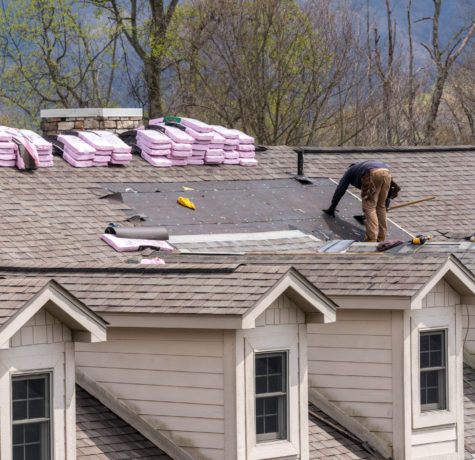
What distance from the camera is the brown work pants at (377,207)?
75.4 ft

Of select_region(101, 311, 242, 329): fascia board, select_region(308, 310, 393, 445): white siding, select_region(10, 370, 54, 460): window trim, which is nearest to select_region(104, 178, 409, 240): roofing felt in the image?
select_region(308, 310, 393, 445): white siding

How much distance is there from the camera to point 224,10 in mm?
39281

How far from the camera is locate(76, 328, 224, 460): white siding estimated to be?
12.8 meters

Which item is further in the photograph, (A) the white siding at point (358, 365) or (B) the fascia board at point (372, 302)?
(A) the white siding at point (358, 365)

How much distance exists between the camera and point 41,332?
11633 millimetres

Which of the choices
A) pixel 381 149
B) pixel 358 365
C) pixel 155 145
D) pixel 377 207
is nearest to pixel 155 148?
pixel 155 145

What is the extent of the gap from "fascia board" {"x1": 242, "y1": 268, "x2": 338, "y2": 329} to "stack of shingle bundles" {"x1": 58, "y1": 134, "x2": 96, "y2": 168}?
1064cm

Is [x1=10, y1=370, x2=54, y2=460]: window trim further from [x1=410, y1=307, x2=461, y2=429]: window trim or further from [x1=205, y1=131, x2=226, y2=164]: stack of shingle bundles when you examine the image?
[x1=205, y1=131, x2=226, y2=164]: stack of shingle bundles

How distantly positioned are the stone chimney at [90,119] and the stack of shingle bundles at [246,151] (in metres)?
3.53

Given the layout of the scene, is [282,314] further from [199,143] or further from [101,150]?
[199,143]

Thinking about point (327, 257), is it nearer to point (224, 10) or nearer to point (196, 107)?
point (224, 10)

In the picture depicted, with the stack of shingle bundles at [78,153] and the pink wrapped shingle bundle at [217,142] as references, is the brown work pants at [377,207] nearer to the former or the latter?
the pink wrapped shingle bundle at [217,142]

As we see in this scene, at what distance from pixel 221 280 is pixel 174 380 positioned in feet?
3.93

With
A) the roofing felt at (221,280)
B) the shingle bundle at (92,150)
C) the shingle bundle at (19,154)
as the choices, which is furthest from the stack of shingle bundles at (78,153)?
the roofing felt at (221,280)
